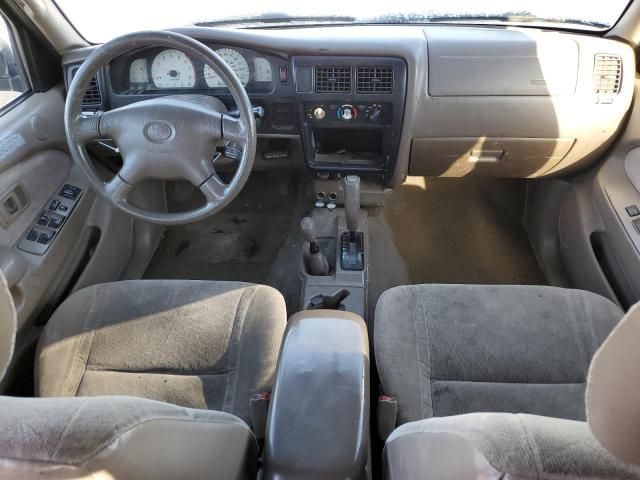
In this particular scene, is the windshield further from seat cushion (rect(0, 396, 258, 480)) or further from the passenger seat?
seat cushion (rect(0, 396, 258, 480))

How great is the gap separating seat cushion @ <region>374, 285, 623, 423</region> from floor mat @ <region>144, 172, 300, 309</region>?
0.86 meters

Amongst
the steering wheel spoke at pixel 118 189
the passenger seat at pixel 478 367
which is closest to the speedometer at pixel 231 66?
the steering wheel spoke at pixel 118 189

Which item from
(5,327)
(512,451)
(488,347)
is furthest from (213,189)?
(512,451)

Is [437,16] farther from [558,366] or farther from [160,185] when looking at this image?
[160,185]

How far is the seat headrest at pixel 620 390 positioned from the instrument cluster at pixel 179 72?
5.10 ft

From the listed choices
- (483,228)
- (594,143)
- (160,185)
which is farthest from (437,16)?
(160,185)

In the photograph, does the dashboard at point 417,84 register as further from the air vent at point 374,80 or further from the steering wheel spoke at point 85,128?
the steering wheel spoke at point 85,128

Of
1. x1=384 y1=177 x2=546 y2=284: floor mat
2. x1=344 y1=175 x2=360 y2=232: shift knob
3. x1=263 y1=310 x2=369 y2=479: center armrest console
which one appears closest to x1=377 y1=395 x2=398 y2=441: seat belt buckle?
x1=263 y1=310 x2=369 y2=479: center armrest console

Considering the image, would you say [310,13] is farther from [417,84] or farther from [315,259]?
[315,259]

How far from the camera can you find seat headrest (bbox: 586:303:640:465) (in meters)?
0.53

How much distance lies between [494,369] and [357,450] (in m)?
0.55

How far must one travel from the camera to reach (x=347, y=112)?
1896 mm

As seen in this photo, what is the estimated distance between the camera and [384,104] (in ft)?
6.09

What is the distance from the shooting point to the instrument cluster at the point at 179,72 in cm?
185
